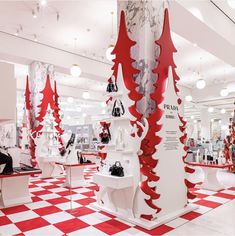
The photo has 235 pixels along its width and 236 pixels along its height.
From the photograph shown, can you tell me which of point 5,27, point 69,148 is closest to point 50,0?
point 5,27

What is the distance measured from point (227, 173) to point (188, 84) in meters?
5.60

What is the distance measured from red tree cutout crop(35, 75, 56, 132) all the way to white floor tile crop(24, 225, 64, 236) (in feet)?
13.6

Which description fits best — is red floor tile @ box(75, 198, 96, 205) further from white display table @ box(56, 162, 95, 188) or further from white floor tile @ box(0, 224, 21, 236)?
white floor tile @ box(0, 224, 21, 236)

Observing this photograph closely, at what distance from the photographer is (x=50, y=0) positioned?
15.3ft

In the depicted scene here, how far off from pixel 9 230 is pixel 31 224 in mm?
274

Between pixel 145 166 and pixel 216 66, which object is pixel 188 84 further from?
pixel 145 166

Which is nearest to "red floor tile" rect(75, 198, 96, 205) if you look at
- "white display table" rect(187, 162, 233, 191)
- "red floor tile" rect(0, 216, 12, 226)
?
"red floor tile" rect(0, 216, 12, 226)

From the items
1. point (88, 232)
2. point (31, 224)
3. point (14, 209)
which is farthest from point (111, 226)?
point (14, 209)

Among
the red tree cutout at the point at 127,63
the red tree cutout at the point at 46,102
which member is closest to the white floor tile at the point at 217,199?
the red tree cutout at the point at 127,63

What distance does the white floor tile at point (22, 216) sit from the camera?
128 inches

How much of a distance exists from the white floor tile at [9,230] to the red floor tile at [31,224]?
0.19 feet

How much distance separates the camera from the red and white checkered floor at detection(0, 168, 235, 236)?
282 cm

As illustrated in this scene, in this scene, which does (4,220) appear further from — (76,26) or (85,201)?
(76,26)

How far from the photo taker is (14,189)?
13.3 ft
